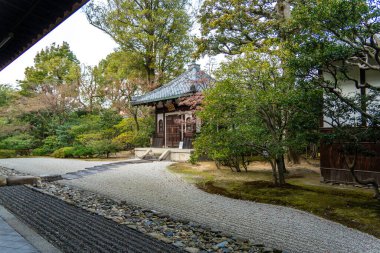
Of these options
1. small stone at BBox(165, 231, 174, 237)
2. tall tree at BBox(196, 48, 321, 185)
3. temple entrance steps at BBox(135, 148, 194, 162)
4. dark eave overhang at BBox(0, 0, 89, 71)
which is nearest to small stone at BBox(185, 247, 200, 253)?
small stone at BBox(165, 231, 174, 237)

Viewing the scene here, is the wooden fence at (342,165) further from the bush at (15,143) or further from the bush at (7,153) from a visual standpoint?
the bush at (7,153)

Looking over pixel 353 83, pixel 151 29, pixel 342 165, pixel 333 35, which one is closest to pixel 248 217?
pixel 333 35

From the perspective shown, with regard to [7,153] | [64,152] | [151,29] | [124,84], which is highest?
[151,29]

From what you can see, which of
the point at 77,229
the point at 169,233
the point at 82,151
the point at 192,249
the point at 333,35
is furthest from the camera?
the point at 82,151

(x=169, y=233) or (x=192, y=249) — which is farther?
(x=169, y=233)

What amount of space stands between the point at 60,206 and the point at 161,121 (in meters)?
13.3

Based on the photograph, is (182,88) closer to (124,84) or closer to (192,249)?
(124,84)

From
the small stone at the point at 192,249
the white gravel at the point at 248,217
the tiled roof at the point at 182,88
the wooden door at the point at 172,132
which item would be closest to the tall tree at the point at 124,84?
the tiled roof at the point at 182,88

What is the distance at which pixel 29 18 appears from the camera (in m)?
4.08

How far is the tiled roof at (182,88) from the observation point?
48.7 ft

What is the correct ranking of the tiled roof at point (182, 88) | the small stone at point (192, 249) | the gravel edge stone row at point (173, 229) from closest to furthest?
the small stone at point (192, 249) < the gravel edge stone row at point (173, 229) < the tiled roof at point (182, 88)

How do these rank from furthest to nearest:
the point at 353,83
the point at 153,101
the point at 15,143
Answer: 1. the point at 15,143
2. the point at 153,101
3. the point at 353,83

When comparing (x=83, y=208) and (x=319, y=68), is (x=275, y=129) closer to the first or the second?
(x=319, y=68)

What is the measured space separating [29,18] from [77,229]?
3.22 m
